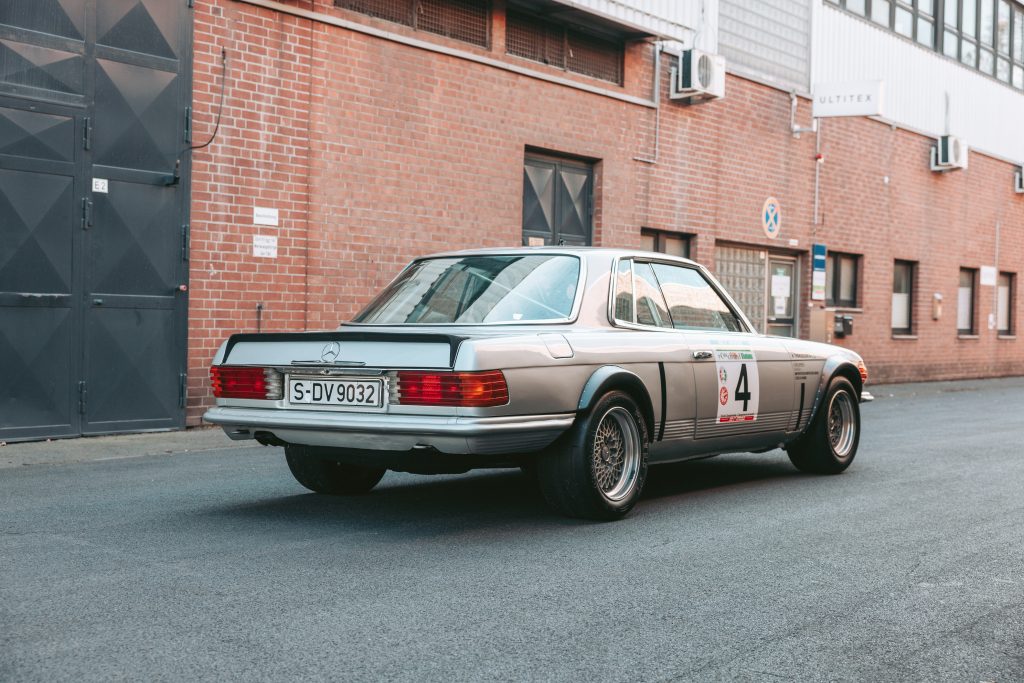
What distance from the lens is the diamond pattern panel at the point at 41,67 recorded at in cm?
977

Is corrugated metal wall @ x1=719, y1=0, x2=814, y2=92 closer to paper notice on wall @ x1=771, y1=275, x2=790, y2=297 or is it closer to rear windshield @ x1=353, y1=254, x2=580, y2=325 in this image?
paper notice on wall @ x1=771, y1=275, x2=790, y2=297

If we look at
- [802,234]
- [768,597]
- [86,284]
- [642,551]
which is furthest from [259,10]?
[802,234]

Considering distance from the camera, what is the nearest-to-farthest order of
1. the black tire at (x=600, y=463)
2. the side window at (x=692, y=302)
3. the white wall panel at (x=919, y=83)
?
the black tire at (x=600, y=463) < the side window at (x=692, y=302) < the white wall panel at (x=919, y=83)

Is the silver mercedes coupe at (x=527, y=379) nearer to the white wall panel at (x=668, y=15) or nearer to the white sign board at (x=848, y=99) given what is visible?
the white wall panel at (x=668, y=15)

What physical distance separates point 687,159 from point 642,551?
1294cm

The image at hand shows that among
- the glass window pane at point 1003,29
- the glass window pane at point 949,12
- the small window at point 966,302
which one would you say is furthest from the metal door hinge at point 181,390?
the glass window pane at point 1003,29

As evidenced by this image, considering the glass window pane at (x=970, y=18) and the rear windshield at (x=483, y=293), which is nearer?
the rear windshield at (x=483, y=293)

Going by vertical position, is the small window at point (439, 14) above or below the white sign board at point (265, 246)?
above

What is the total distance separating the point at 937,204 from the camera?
A: 80.4 ft

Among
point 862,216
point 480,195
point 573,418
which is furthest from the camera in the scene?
point 862,216

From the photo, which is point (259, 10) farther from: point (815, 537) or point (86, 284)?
point (815, 537)

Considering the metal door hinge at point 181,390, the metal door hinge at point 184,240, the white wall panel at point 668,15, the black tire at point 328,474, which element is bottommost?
the black tire at point 328,474

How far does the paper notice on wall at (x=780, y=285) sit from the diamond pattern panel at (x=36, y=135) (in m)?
13.1

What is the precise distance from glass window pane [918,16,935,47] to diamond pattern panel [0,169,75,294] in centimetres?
1963
